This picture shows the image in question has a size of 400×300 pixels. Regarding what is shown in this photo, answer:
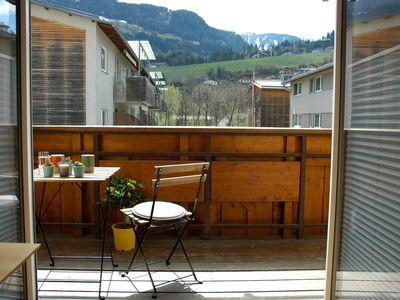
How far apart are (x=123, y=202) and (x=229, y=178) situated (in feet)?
3.39

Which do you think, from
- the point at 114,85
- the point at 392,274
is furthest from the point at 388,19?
the point at 114,85

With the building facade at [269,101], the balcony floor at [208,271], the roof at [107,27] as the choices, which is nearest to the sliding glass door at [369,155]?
the balcony floor at [208,271]

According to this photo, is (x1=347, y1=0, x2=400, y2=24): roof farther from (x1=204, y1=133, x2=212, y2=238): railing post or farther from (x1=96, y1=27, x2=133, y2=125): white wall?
(x1=96, y1=27, x2=133, y2=125): white wall

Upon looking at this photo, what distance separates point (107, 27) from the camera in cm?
905

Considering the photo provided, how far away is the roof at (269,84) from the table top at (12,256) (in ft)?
20.7

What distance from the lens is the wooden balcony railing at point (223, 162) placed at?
149 inches

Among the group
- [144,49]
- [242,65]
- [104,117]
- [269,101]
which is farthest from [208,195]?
[104,117]

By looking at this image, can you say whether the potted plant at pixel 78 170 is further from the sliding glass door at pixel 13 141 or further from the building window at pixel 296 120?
the building window at pixel 296 120

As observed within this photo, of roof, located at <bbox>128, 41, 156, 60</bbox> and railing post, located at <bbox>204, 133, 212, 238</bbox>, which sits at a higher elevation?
roof, located at <bbox>128, 41, 156, 60</bbox>

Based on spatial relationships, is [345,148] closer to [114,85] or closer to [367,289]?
[367,289]

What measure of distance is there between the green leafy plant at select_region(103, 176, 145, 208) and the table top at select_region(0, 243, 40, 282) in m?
1.91

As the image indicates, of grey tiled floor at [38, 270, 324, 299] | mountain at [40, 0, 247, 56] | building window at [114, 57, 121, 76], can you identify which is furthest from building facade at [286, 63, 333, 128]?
building window at [114, 57, 121, 76]

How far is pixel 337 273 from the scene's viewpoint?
2148mm

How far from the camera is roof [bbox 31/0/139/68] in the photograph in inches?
301
